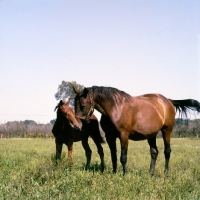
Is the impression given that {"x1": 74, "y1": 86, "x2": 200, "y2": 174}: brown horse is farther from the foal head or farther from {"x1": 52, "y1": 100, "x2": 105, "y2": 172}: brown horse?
the foal head

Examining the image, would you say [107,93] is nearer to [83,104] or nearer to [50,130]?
[83,104]

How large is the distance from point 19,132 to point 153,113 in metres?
61.1

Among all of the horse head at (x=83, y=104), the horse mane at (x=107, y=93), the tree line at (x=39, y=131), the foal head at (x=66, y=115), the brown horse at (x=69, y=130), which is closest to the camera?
the horse head at (x=83, y=104)

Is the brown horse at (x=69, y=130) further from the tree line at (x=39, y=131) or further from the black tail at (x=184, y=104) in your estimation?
the tree line at (x=39, y=131)

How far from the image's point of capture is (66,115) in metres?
10.2

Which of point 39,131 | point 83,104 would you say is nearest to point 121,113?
point 83,104

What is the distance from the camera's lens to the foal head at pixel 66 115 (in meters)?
10.1

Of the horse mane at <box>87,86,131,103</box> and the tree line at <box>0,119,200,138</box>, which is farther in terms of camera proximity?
the tree line at <box>0,119,200,138</box>

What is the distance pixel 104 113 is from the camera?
28.6 ft

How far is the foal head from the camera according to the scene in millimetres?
10055

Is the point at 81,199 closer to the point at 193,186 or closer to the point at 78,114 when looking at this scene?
the point at 193,186

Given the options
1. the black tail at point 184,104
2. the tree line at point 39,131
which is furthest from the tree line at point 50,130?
the black tail at point 184,104

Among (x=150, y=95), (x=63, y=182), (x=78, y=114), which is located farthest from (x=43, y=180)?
(x=150, y=95)

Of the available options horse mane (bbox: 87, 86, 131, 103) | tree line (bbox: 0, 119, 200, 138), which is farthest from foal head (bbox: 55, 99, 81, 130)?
tree line (bbox: 0, 119, 200, 138)
